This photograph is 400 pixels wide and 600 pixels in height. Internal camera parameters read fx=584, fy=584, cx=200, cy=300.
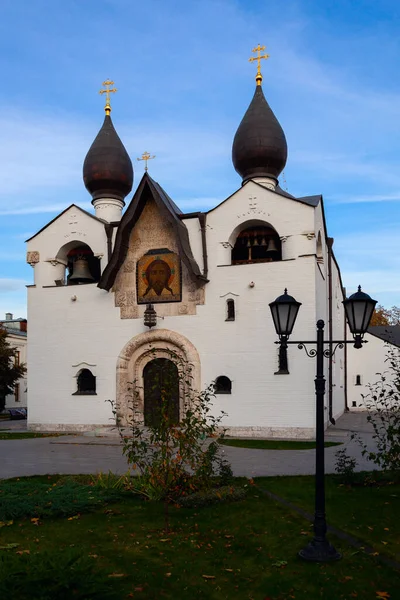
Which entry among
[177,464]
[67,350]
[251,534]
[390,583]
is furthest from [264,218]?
[390,583]

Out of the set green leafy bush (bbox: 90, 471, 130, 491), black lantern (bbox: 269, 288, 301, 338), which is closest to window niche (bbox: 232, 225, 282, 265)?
green leafy bush (bbox: 90, 471, 130, 491)

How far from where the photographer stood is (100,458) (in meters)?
12.4

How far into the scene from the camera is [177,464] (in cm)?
752

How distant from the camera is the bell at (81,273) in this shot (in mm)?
19266

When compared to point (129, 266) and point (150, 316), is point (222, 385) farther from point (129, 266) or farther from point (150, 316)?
point (129, 266)

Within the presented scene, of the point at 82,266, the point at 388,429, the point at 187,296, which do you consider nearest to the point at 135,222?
the point at 82,266

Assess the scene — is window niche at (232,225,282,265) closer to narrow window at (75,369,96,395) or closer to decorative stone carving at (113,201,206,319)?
decorative stone carving at (113,201,206,319)

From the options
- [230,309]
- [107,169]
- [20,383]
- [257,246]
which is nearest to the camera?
[230,309]

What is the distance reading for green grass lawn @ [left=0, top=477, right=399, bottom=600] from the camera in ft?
13.8

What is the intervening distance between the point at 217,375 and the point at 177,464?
31.1ft

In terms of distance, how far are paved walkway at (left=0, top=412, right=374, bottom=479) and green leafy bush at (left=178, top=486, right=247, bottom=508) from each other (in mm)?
2126

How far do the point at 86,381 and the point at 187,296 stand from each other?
4471 mm

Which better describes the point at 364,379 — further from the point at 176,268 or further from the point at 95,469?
the point at 95,469

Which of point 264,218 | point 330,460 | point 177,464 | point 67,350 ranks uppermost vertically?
point 264,218
